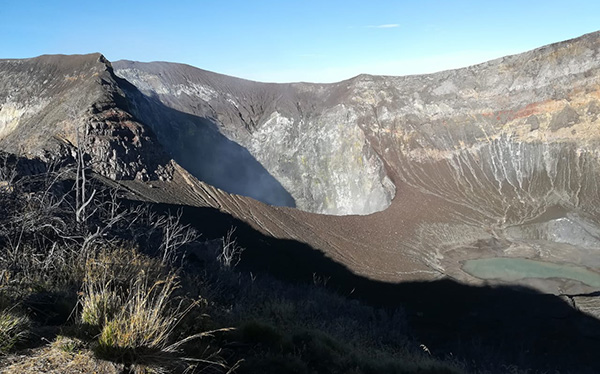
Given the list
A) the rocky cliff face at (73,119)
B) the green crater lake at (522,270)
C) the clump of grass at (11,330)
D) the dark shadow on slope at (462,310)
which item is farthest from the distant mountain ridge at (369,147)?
the clump of grass at (11,330)

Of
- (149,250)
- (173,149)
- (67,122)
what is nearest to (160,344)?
(149,250)

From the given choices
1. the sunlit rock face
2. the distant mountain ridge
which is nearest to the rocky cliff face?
the distant mountain ridge

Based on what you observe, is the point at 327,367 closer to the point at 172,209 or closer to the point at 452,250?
the point at 172,209

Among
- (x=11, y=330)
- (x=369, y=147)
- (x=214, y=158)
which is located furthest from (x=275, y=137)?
(x=11, y=330)

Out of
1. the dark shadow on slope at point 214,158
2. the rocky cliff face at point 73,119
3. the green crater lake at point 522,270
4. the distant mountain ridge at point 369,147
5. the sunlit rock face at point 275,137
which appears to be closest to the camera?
the rocky cliff face at point 73,119

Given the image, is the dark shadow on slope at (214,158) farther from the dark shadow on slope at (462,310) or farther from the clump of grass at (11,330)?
the clump of grass at (11,330)
